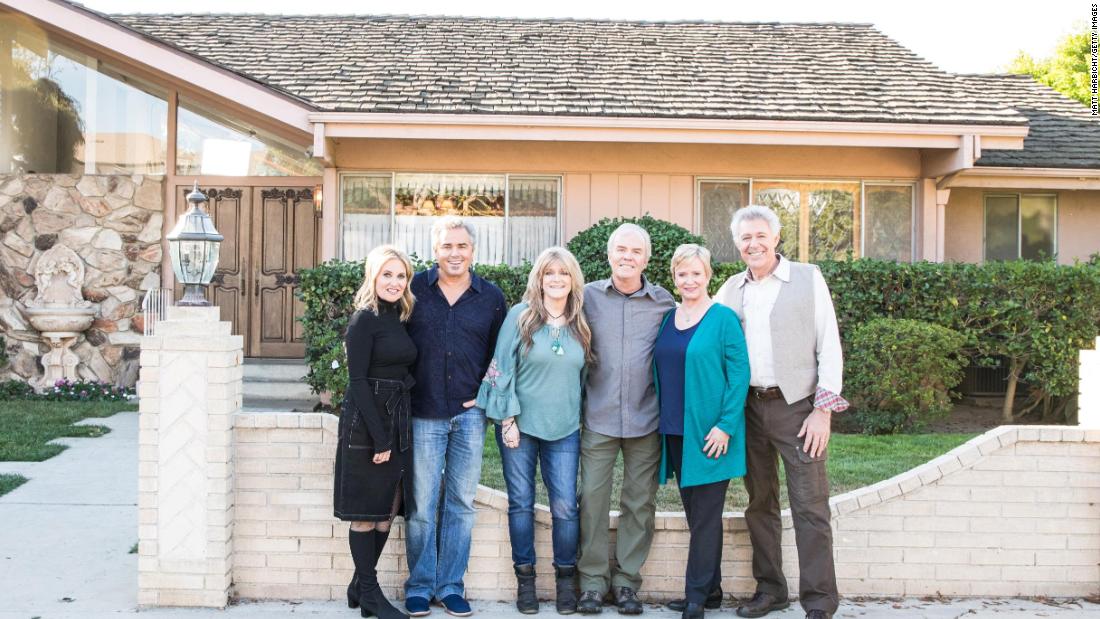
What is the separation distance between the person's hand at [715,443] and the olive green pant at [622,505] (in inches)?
11.2

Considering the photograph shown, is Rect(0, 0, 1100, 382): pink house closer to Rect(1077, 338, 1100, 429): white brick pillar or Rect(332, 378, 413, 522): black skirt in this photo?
Rect(1077, 338, 1100, 429): white brick pillar

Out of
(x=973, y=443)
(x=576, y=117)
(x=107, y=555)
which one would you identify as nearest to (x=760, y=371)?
(x=973, y=443)

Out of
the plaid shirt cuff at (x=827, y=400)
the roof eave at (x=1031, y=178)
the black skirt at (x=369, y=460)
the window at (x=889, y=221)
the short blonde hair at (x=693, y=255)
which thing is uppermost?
the roof eave at (x=1031, y=178)

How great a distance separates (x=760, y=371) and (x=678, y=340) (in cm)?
43

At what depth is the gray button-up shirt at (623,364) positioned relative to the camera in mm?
4367

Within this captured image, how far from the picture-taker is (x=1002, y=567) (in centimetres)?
475

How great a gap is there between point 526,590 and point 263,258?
8.05 m

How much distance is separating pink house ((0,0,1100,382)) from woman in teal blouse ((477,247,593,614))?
5932 millimetres

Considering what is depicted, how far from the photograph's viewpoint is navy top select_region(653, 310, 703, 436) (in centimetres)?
431

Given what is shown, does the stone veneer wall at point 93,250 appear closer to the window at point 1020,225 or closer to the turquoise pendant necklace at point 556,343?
the turquoise pendant necklace at point 556,343

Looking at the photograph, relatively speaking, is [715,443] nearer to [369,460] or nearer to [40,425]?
[369,460]

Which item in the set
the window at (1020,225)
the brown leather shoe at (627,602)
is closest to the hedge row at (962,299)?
the window at (1020,225)

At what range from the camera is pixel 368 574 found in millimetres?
4305

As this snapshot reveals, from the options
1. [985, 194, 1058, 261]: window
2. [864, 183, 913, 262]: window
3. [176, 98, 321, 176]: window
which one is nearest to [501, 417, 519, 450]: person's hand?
[176, 98, 321, 176]: window
